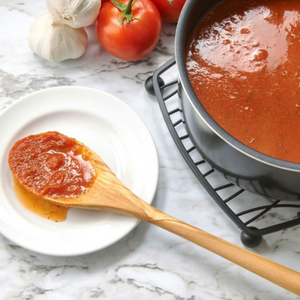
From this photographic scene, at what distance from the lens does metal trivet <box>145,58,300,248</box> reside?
1.30 meters

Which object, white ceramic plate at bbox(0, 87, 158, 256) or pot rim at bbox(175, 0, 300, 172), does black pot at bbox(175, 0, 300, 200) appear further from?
white ceramic plate at bbox(0, 87, 158, 256)

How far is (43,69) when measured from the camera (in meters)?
1.60

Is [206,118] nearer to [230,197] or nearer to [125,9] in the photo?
[230,197]

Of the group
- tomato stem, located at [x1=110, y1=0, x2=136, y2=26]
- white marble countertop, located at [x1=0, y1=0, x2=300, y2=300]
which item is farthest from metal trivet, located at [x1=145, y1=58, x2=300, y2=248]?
tomato stem, located at [x1=110, y1=0, x2=136, y2=26]

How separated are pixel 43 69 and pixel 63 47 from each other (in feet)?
0.40

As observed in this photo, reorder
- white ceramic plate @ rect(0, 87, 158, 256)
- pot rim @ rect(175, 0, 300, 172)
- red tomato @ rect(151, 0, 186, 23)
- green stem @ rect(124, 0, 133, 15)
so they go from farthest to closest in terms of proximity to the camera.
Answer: red tomato @ rect(151, 0, 186, 23), green stem @ rect(124, 0, 133, 15), white ceramic plate @ rect(0, 87, 158, 256), pot rim @ rect(175, 0, 300, 172)

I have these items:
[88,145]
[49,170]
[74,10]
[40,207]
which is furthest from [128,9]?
[40,207]

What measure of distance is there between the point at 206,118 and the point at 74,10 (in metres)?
0.63

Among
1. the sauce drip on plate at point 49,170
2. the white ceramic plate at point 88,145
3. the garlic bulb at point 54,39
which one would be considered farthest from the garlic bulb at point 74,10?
the sauce drip on plate at point 49,170

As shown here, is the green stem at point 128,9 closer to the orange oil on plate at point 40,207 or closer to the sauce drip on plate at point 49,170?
the sauce drip on plate at point 49,170

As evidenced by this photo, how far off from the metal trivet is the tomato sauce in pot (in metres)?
0.18

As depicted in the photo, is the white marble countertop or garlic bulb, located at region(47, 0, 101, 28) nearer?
the white marble countertop

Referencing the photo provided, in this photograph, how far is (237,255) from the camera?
120 cm

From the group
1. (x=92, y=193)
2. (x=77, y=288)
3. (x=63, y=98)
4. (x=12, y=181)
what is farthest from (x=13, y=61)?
(x=77, y=288)
